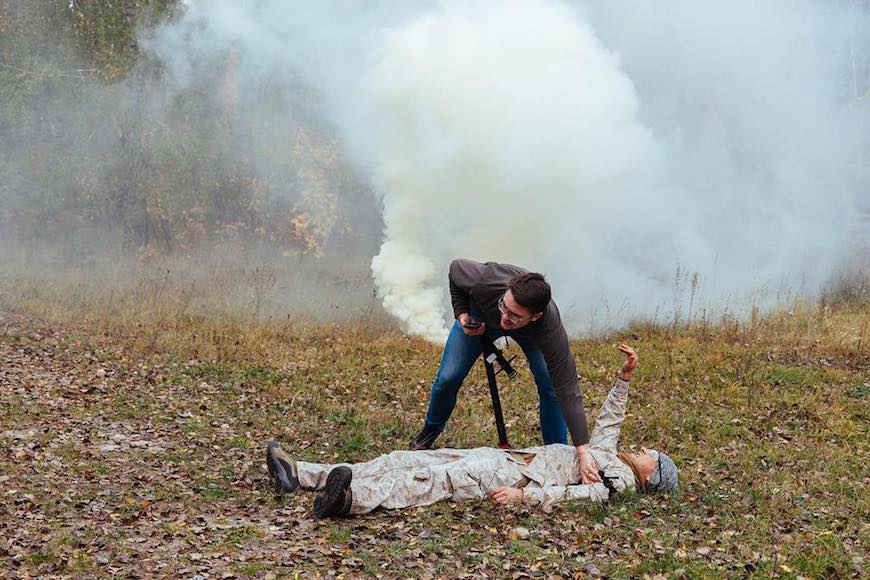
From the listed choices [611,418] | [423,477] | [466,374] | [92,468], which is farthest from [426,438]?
[92,468]

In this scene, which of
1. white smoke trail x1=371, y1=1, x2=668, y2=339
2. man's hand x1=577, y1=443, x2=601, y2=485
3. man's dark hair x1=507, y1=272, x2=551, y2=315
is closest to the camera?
man's dark hair x1=507, y1=272, x2=551, y2=315

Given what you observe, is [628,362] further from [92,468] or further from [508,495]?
[92,468]

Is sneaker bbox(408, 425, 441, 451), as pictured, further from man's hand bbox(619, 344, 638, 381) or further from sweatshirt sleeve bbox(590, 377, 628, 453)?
man's hand bbox(619, 344, 638, 381)

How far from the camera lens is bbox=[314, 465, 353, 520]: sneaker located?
18.3 ft

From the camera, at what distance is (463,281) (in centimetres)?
651

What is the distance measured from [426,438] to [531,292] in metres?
2.29

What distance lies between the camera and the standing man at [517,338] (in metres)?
5.63

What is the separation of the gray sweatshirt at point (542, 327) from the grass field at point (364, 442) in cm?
73

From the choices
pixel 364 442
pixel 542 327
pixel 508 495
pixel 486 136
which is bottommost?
pixel 364 442

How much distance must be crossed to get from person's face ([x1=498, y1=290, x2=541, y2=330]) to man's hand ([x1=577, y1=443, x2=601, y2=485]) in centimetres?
106

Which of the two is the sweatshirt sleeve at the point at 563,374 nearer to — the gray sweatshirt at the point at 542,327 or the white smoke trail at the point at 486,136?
the gray sweatshirt at the point at 542,327

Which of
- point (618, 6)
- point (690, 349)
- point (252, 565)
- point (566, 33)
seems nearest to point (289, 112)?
point (618, 6)

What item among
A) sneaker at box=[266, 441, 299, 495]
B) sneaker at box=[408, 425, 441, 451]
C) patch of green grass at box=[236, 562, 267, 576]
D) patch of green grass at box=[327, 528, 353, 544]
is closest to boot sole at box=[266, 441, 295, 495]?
sneaker at box=[266, 441, 299, 495]

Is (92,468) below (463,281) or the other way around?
below
